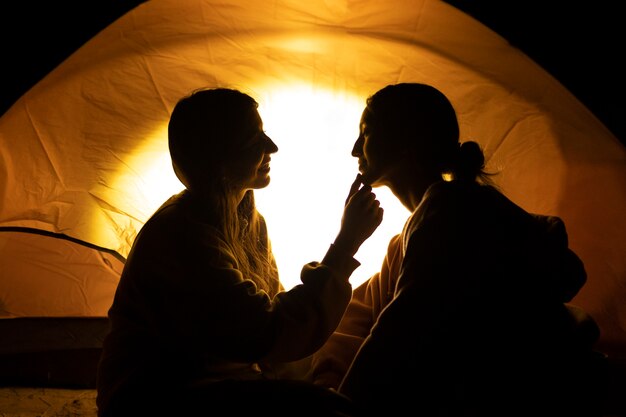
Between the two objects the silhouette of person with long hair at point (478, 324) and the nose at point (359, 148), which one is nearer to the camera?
the silhouette of person with long hair at point (478, 324)

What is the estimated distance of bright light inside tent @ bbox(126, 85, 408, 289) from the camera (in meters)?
2.31

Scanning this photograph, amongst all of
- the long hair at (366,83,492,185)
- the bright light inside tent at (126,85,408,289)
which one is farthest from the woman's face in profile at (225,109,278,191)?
the bright light inside tent at (126,85,408,289)

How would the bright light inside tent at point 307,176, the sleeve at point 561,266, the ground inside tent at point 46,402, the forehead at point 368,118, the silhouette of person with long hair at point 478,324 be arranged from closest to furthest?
1. the silhouette of person with long hair at point 478,324
2. the sleeve at point 561,266
3. the forehead at point 368,118
4. the ground inside tent at point 46,402
5. the bright light inside tent at point 307,176

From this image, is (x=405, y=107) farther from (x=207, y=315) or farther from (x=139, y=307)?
(x=139, y=307)

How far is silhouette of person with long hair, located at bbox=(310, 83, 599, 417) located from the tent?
2.72 ft

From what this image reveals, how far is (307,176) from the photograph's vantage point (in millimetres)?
2355

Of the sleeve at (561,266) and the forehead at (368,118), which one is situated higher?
the forehead at (368,118)

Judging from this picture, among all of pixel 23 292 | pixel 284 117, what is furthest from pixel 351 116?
pixel 23 292

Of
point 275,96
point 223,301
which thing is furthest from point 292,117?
point 223,301

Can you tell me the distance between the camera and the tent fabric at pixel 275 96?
2.16 meters

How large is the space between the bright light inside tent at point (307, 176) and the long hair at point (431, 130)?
702 mm

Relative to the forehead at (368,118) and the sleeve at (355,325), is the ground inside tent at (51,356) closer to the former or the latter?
the sleeve at (355,325)

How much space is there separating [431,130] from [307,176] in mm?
843

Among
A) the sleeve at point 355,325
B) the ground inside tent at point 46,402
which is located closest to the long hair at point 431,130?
the sleeve at point 355,325
